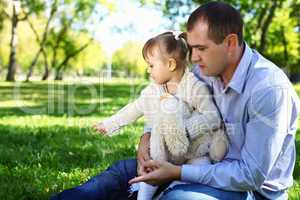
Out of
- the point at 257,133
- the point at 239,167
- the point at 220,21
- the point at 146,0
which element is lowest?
the point at 239,167

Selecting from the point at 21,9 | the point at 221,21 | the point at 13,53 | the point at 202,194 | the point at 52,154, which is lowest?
the point at 52,154

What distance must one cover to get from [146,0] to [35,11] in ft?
67.3

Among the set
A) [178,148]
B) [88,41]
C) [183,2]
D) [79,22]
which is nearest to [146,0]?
[183,2]

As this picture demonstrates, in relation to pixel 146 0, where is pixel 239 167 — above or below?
below

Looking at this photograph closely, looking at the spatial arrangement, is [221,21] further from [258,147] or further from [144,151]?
[144,151]

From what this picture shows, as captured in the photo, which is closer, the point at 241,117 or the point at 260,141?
the point at 260,141

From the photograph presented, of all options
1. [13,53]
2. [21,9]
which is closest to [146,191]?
[13,53]

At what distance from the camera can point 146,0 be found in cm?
2581

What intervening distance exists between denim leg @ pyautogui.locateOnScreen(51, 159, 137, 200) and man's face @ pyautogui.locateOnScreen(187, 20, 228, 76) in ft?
4.14

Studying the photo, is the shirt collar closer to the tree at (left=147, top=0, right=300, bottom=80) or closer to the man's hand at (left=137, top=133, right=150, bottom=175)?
the man's hand at (left=137, top=133, right=150, bottom=175)

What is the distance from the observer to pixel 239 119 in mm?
3402

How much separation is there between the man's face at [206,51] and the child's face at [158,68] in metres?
0.56

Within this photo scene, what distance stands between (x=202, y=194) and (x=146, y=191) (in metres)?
0.60

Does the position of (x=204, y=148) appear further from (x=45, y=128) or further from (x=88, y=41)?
(x=88, y=41)
